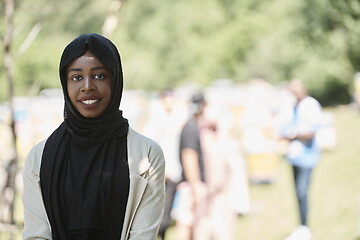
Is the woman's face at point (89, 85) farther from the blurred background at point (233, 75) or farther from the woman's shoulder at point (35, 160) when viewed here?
the blurred background at point (233, 75)

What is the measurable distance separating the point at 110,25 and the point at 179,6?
2188 inches

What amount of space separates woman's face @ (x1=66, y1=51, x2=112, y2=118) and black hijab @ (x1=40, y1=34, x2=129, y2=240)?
0.02 metres

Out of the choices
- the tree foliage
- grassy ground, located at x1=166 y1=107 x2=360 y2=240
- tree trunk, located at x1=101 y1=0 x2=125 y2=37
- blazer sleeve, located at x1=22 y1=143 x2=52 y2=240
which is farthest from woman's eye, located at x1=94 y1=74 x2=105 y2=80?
the tree foliage

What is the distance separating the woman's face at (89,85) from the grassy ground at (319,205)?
7.57 metres

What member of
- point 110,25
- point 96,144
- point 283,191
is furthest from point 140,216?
point 283,191

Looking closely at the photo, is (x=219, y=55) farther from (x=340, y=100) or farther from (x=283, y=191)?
(x=283, y=191)

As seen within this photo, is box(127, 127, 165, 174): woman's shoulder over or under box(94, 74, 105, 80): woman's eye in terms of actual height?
under

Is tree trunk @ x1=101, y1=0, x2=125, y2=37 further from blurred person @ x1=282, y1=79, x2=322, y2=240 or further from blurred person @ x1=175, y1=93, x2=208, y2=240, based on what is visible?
blurred person @ x1=282, y1=79, x2=322, y2=240

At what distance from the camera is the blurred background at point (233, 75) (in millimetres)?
7238

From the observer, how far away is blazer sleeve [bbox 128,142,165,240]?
2801mm

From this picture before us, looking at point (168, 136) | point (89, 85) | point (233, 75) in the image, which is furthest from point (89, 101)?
point (233, 75)

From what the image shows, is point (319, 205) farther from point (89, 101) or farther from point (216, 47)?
point (216, 47)

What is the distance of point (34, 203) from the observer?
2830 mm

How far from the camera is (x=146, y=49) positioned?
2361 inches
